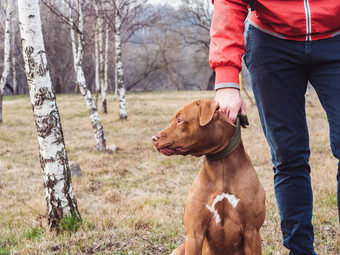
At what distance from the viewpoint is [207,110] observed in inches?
74.4

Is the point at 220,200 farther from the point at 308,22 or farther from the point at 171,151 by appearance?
the point at 308,22

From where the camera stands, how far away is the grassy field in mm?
3057

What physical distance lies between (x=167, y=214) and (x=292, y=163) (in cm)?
202

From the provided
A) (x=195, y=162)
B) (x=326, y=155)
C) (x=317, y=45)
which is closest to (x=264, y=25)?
(x=317, y=45)

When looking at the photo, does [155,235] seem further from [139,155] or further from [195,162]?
[139,155]

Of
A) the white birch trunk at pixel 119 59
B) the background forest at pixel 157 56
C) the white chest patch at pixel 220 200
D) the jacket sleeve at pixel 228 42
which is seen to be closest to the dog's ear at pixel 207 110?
the jacket sleeve at pixel 228 42

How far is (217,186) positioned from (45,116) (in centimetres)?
216

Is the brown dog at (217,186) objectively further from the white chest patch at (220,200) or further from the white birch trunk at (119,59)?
the white birch trunk at (119,59)

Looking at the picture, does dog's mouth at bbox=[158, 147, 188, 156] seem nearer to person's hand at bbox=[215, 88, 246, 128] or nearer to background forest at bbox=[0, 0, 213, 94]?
person's hand at bbox=[215, 88, 246, 128]

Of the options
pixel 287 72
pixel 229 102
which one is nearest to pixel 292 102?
pixel 287 72

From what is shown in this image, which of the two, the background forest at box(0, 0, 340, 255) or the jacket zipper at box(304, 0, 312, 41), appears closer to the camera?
the jacket zipper at box(304, 0, 312, 41)

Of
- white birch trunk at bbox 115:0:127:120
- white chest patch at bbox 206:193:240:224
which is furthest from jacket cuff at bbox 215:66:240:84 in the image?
white birch trunk at bbox 115:0:127:120

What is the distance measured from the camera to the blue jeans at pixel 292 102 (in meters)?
1.99

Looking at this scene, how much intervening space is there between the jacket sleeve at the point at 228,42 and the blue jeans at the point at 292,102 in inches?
9.6
